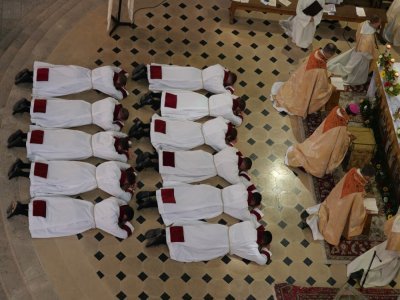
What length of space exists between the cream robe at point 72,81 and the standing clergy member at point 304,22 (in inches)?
134

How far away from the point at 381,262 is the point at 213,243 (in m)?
2.43

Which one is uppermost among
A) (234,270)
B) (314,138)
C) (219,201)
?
(314,138)

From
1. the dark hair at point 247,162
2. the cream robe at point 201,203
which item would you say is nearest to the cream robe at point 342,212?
the cream robe at point 201,203

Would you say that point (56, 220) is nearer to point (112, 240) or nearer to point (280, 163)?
point (112, 240)

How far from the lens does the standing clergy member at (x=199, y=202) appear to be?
12695 mm

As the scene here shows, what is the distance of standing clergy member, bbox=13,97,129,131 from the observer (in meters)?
13.4

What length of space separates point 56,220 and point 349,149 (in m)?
4.72

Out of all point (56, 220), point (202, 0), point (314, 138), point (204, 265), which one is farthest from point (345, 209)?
point (202, 0)

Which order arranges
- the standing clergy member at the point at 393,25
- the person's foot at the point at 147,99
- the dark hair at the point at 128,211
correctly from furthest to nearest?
1. the standing clergy member at the point at 393,25
2. the person's foot at the point at 147,99
3. the dark hair at the point at 128,211

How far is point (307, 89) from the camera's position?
45.6 feet

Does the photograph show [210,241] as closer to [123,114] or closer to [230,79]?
[123,114]

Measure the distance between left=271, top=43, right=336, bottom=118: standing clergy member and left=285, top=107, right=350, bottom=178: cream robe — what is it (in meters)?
0.80

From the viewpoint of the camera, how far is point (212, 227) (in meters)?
12.5

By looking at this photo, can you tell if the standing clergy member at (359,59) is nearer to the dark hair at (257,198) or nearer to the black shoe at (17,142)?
the dark hair at (257,198)
